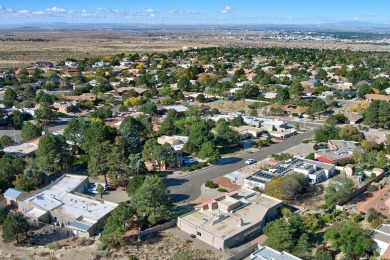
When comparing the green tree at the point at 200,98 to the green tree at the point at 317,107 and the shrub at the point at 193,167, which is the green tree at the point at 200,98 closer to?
the green tree at the point at 317,107

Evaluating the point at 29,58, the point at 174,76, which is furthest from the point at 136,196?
the point at 29,58

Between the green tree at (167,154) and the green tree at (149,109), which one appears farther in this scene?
the green tree at (149,109)

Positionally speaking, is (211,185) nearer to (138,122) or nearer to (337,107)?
(138,122)

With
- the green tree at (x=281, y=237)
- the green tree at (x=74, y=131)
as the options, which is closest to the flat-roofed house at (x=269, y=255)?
the green tree at (x=281, y=237)

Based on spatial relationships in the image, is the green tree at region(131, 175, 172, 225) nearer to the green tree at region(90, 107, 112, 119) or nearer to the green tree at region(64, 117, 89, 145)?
the green tree at region(64, 117, 89, 145)

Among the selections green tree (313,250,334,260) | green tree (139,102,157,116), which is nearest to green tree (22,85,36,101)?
green tree (139,102,157,116)

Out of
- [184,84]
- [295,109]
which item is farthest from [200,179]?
[184,84]
